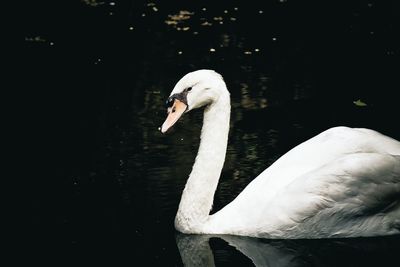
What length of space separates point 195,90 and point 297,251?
4.73 ft

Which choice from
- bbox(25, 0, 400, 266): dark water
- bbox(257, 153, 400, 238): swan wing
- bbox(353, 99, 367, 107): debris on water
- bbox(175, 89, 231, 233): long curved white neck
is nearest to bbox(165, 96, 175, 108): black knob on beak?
bbox(175, 89, 231, 233): long curved white neck

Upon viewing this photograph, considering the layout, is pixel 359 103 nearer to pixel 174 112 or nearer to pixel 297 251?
pixel 174 112

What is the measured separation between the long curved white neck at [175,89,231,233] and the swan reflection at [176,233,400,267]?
147mm

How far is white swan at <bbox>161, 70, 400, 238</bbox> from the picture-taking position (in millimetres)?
6180

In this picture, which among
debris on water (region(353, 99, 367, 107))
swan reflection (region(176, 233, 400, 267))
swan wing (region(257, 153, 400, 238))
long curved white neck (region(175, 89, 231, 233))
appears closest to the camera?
swan reflection (region(176, 233, 400, 267))

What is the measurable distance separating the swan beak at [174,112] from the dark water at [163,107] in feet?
2.72

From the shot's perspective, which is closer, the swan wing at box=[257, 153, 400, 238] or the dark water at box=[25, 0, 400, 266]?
the swan wing at box=[257, 153, 400, 238]

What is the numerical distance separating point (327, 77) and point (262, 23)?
516 centimetres

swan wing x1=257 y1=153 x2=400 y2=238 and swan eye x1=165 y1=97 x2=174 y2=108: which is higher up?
swan eye x1=165 y1=97 x2=174 y2=108

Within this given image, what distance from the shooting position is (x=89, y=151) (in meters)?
8.67

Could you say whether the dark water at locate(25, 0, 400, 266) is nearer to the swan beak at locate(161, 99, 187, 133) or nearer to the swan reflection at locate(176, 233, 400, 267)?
the swan reflection at locate(176, 233, 400, 267)

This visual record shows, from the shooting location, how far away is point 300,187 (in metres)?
6.19

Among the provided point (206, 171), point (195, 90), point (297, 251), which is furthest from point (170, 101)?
point (297, 251)

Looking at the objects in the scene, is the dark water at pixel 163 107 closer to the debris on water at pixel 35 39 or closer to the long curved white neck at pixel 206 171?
the debris on water at pixel 35 39
